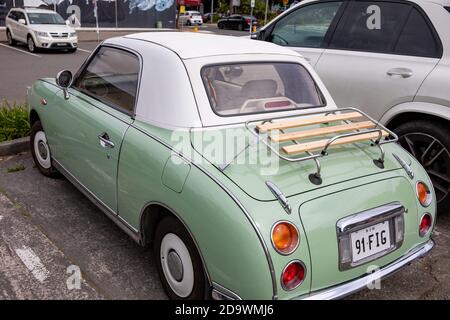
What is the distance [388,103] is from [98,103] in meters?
2.60

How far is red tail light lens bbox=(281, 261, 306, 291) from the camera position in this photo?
2.04 metres

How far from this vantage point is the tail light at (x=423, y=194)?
8.63 ft

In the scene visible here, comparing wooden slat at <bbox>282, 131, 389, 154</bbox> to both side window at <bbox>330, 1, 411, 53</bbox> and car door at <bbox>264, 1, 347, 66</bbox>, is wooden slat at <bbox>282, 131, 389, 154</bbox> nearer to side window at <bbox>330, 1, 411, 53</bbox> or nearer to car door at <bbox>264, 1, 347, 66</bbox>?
side window at <bbox>330, 1, 411, 53</bbox>

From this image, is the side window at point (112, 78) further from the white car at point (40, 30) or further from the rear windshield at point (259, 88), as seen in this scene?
the white car at point (40, 30)

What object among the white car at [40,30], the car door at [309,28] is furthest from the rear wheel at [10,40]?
the car door at [309,28]

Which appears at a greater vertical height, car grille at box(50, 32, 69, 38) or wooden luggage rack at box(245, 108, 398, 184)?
wooden luggage rack at box(245, 108, 398, 184)

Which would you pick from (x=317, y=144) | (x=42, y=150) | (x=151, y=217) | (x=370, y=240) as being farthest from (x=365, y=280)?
(x=42, y=150)

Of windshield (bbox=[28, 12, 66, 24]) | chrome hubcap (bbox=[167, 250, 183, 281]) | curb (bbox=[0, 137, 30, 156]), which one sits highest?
windshield (bbox=[28, 12, 66, 24])

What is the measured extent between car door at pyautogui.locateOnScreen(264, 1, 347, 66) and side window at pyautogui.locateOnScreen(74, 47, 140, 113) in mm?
2187

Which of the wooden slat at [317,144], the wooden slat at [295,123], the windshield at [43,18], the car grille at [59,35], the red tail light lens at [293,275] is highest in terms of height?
the windshield at [43,18]

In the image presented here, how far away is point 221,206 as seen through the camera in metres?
2.10

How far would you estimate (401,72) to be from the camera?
3822mm

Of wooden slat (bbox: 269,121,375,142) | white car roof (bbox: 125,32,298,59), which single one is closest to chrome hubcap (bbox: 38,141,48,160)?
white car roof (bbox: 125,32,298,59)
